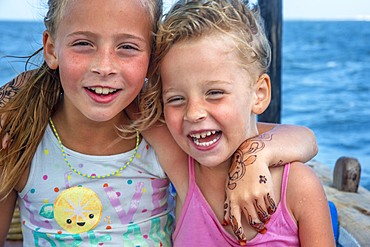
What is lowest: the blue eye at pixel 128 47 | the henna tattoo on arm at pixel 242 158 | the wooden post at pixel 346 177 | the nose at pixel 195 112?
the wooden post at pixel 346 177

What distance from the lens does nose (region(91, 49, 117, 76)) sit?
1842mm

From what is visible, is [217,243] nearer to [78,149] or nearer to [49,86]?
[78,149]

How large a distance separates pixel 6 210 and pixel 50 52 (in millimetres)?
624

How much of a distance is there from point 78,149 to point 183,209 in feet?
1.41

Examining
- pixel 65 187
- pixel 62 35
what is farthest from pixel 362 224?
pixel 62 35

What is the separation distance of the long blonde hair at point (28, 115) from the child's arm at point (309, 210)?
0.70 m

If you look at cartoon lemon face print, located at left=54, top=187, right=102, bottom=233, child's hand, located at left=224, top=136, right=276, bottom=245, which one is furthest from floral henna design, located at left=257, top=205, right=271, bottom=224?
cartoon lemon face print, located at left=54, top=187, right=102, bottom=233

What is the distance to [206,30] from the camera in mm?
1852

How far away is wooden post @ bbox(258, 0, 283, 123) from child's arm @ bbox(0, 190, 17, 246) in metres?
2.38

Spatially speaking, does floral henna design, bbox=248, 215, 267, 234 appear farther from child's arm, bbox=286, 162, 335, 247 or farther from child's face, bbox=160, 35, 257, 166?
child's face, bbox=160, 35, 257, 166

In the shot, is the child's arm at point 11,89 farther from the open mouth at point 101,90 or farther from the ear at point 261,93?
the ear at point 261,93

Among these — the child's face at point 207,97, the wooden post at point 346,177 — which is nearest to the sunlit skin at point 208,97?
the child's face at point 207,97

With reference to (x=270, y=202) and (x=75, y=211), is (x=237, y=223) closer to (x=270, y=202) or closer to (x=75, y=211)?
(x=270, y=202)

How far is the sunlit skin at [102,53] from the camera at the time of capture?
1.85m
